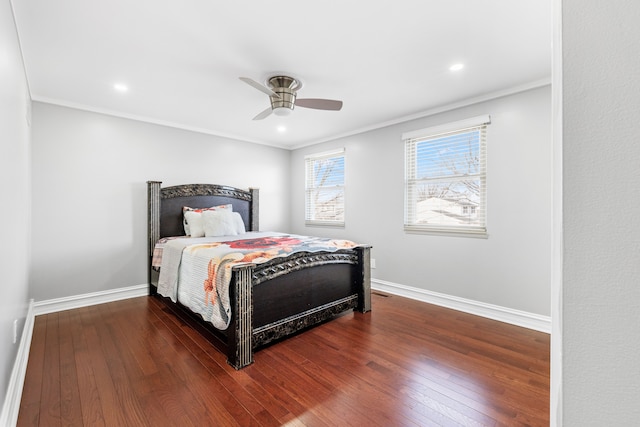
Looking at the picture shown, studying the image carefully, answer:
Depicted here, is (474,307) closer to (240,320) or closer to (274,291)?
(274,291)

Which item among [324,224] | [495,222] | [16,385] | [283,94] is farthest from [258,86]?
[324,224]

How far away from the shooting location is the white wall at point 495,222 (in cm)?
288

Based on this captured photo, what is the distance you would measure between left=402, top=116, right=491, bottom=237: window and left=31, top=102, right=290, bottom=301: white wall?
10.3 feet

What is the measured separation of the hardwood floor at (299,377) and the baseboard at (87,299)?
44 cm

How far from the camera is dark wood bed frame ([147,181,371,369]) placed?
7.27ft

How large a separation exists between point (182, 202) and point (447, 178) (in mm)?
3642

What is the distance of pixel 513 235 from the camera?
10.00ft

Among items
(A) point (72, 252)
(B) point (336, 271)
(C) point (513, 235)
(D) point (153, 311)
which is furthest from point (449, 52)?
(A) point (72, 252)

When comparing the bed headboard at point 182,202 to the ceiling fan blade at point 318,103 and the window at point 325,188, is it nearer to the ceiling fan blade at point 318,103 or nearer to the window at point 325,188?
the window at point 325,188

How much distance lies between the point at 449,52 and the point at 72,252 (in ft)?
14.7

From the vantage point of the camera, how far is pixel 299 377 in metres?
2.04

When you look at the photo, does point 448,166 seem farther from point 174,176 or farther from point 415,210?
point 174,176

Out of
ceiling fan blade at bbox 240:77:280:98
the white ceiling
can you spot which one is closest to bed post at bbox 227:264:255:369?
ceiling fan blade at bbox 240:77:280:98
